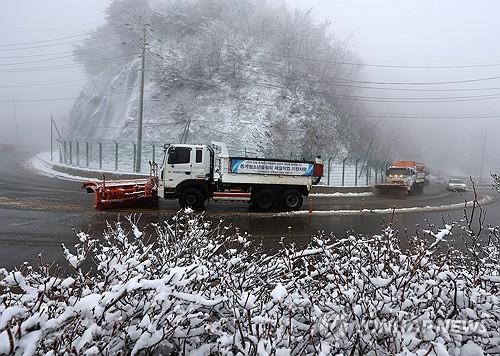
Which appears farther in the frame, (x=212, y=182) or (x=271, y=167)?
(x=271, y=167)

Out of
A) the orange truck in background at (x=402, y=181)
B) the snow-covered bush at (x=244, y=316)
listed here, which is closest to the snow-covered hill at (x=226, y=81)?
the orange truck in background at (x=402, y=181)

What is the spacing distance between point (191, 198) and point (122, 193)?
2.60 metres

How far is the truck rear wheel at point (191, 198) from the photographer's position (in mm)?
13477

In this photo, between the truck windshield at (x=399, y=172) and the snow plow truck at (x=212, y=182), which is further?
the truck windshield at (x=399, y=172)

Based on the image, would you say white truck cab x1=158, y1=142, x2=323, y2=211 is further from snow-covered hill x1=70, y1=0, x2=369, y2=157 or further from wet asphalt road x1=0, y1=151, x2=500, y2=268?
snow-covered hill x1=70, y1=0, x2=369, y2=157

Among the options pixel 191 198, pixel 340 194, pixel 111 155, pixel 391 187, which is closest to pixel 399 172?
pixel 391 187

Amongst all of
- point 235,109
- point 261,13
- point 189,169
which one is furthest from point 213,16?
point 189,169

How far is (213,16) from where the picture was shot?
48.2 meters

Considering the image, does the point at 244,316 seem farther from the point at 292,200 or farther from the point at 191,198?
the point at 292,200

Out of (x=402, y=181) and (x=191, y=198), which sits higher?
(x=191, y=198)

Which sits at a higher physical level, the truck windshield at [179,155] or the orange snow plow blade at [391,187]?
the truck windshield at [179,155]

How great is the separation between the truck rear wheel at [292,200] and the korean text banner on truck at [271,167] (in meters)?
0.80

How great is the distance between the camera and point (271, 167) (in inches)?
562

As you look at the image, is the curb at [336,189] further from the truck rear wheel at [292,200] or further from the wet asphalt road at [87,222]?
the truck rear wheel at [292,200]
